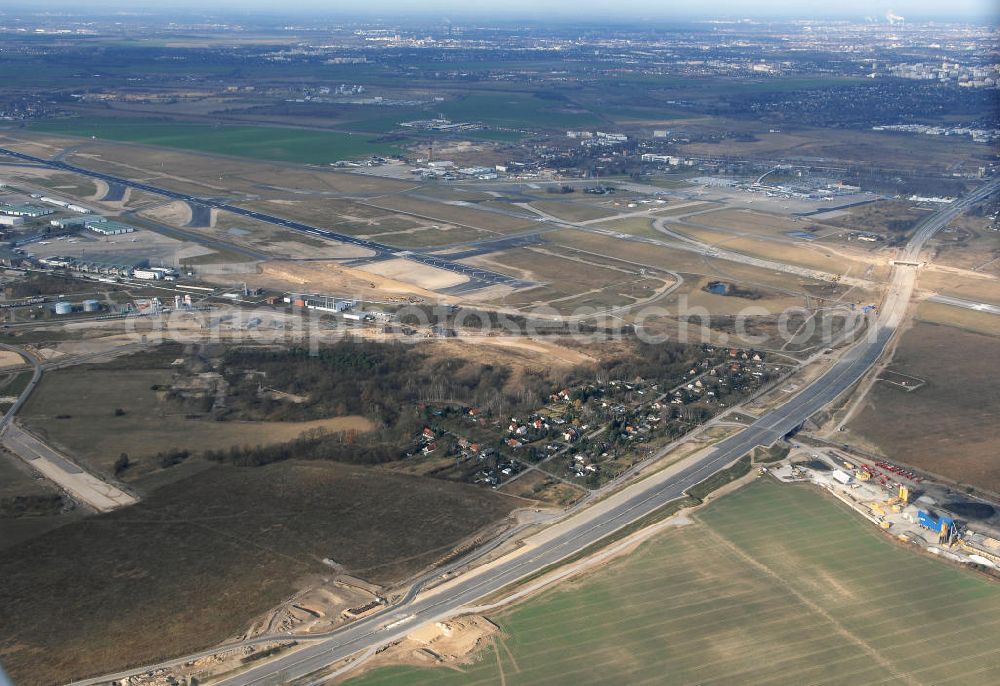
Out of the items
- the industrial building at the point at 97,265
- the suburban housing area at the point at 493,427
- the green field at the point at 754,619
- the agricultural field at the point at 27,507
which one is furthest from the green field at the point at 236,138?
the green field at the point at 754,619

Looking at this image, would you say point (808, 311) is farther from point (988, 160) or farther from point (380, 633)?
point (988, 160)

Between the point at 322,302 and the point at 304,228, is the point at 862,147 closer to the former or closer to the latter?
the point at 304,228

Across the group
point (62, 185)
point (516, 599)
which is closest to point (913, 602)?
point (516, 599)

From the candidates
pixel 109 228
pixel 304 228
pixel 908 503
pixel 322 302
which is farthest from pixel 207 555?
pixel 109 228

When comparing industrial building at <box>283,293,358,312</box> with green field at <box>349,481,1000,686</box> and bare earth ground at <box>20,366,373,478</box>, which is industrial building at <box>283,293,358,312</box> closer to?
bare earth ground at <box>20,366,373,478</box>

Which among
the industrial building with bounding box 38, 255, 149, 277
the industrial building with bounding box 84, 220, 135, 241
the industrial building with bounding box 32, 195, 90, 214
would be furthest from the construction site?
the industrial building with bounding box 32, 195, 90, 214

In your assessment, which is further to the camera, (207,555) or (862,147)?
(862,147)

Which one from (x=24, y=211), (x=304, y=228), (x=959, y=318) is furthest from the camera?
(x=24, y=211)
